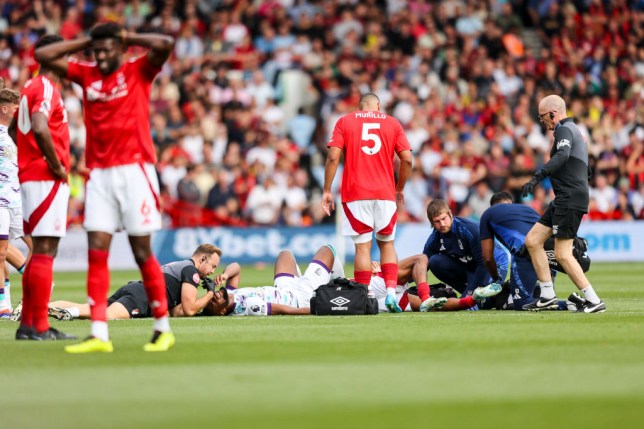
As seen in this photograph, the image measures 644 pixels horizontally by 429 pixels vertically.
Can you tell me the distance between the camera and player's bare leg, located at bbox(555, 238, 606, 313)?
12.4m

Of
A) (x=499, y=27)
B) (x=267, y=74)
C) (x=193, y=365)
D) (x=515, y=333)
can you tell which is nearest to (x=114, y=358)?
(x=193, y=365)

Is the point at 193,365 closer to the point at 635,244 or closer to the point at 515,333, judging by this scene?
the point at 515,333

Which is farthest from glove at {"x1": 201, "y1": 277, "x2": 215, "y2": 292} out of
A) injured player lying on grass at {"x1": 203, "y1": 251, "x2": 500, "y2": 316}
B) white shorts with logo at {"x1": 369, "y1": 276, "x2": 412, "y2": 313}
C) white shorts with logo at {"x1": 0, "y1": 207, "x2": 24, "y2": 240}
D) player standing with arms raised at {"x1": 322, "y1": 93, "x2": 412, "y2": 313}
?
white shorts with logo at {"x1": 0, "y1": 207, "x2": 24, "y2": 240}

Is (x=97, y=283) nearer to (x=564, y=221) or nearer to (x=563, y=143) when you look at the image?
(x=564, y=221)

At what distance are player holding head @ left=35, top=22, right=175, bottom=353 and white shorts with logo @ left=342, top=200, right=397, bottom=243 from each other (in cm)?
482

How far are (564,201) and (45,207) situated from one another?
5506 millimetres

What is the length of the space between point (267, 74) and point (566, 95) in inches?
307

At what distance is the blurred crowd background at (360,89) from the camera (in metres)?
26.9

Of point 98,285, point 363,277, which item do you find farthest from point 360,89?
point 98,285

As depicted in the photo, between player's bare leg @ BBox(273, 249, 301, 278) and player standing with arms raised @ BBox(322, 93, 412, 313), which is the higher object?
player standing with arms raised @ BBox(322, 93, 412, 313)

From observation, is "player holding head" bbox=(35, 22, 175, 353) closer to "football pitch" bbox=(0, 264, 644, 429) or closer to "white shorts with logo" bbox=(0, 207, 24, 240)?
"football pitch" bbox=(0, 264, 644, 429)

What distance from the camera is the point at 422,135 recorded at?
2848cm

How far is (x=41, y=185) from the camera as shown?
1003 centimetres

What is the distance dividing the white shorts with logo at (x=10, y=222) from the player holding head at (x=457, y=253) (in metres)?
4.76
